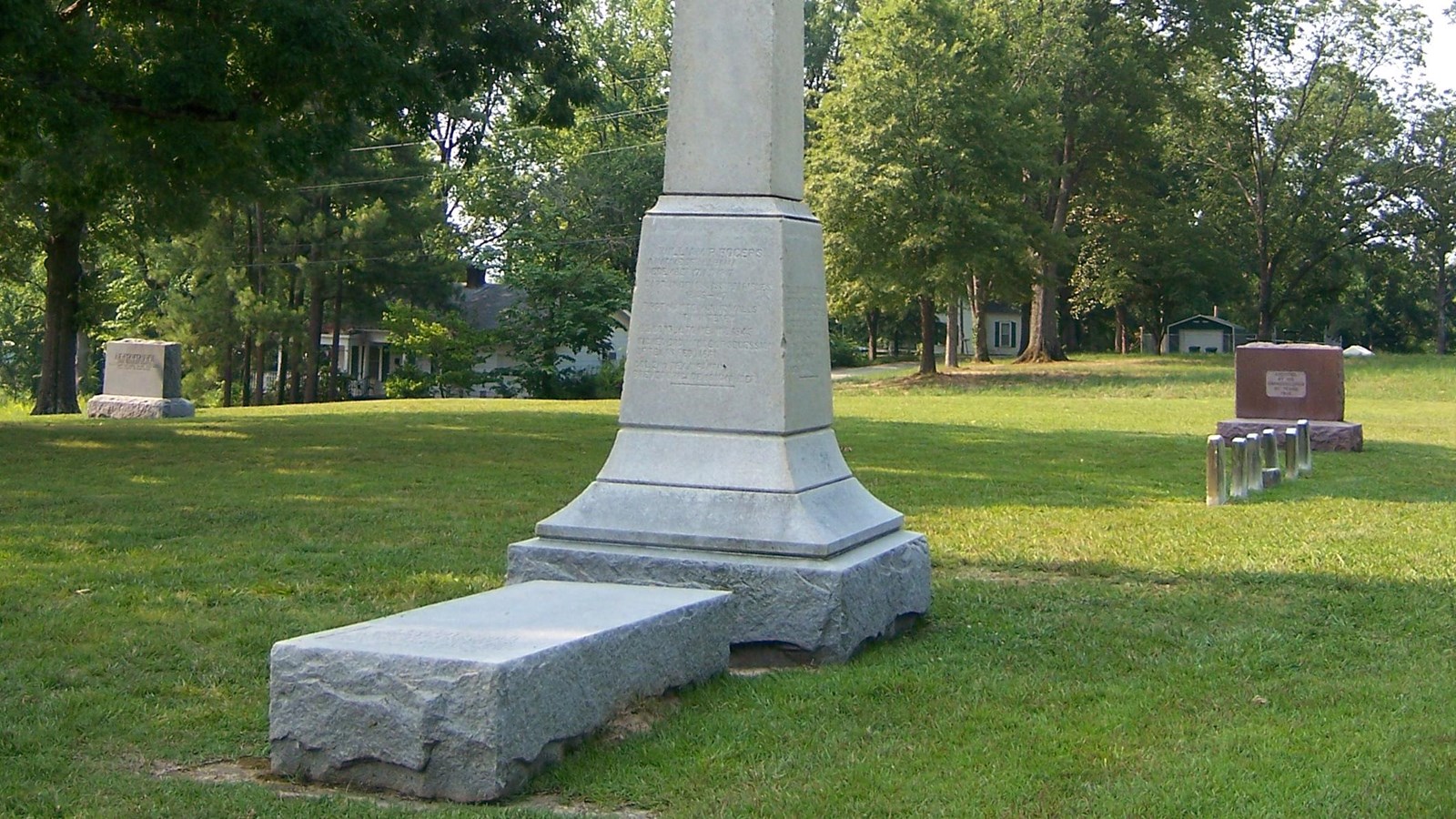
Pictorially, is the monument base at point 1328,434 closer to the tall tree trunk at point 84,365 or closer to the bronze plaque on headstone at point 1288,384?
the bronze plaque on headstone at point 1288,384

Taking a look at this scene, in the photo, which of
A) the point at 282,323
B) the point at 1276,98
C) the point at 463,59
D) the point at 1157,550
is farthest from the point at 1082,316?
Result: the point at 1157,550

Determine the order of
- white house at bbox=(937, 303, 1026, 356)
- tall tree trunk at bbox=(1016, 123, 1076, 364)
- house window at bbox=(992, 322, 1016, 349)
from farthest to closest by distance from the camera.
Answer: house window at bbox=(992, 322, 1016, 349), white house at bbox=(937, 303, 1026, 356), tall tree trunk at bbox=(1016, 123, 1076, 364)

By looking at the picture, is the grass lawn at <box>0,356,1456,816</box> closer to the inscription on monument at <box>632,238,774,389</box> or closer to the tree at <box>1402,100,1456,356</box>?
the inscription on monument at <box>632,238,774,389</box>

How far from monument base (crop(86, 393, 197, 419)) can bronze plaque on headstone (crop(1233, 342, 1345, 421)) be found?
60.4ft

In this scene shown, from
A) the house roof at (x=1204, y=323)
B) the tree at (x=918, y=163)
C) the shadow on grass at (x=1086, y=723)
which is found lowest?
the shadow on grass at (x=1086, y=723)

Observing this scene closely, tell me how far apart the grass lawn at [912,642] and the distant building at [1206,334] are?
64322 mm

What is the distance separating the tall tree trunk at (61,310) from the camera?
30.2m

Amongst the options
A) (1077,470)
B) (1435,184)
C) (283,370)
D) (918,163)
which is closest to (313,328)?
(283,370)

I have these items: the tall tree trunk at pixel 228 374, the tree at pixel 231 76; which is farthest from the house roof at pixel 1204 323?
the tree at pixel 231 76

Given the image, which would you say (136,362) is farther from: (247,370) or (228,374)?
(228,374)

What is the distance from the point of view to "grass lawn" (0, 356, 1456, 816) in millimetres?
4836

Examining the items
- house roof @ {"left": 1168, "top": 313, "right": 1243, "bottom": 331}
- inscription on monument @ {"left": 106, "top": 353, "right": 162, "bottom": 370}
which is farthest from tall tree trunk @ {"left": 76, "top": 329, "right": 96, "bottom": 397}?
house roof @ {"left": 1168, "top": 313, "right": 1243, "bottom": 331}

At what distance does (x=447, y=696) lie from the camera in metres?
4.75

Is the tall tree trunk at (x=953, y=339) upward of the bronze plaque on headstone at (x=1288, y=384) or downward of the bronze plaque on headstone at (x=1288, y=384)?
upward
